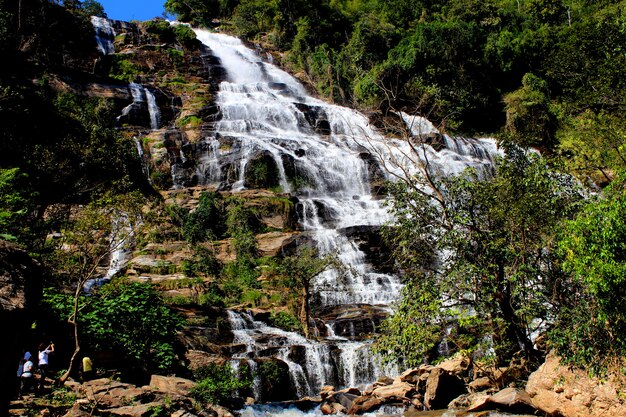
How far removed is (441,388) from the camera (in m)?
13.1

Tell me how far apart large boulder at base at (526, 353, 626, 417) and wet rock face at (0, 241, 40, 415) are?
30.9ft

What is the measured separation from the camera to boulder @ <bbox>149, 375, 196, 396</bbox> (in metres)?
11.6

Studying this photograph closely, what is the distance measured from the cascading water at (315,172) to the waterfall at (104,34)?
11274 mm

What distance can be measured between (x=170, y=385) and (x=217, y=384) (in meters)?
1.24

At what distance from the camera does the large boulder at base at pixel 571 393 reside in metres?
9.14

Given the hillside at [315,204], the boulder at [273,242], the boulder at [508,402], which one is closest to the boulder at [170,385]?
the hillside at [315,204]

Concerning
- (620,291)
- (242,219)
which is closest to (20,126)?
(242,219)

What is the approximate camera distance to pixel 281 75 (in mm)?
53375

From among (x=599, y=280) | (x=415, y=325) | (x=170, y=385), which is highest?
(x=599, y=280)

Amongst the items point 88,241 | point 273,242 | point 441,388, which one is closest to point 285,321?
point 273,242

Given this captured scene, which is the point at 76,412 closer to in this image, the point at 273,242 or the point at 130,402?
the point at 130,402

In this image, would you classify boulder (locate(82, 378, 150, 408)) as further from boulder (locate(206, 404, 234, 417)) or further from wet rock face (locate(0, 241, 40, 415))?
wet rock face (locate(0, 241, 40, 415))

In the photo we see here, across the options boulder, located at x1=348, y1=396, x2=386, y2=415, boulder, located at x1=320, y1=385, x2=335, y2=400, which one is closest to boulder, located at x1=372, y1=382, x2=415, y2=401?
boulder, located at x1=348, y1=396, x2=386, y2=415

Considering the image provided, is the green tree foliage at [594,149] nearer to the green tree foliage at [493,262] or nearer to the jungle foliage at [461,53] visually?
the green tree foliage at [493,262]
